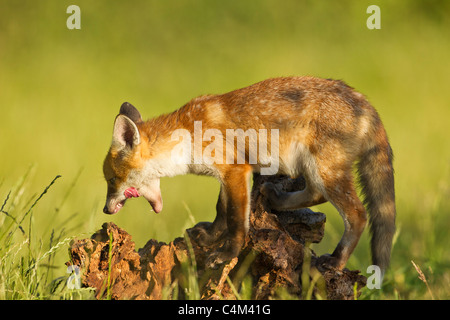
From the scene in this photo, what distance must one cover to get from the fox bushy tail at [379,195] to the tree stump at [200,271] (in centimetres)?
70

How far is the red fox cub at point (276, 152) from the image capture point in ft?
16.4

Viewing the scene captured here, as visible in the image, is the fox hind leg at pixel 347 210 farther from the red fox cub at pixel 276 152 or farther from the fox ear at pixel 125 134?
the fox ear at pixel 125 134

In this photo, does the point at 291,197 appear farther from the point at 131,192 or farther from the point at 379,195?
the point at 131,192

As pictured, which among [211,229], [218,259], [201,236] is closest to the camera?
[218,259]

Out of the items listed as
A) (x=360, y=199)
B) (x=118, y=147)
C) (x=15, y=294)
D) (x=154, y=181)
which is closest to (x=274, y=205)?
(x=360, y=199)

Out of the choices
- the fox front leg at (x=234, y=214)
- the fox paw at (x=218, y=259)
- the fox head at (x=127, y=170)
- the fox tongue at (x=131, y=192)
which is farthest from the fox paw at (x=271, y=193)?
the fox tongue at (x=131, y=192)

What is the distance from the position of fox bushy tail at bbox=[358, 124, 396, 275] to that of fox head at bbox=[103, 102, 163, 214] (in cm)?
189

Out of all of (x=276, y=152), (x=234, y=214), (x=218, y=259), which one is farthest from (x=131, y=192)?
(x=276, y=152)

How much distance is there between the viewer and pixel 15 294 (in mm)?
4355

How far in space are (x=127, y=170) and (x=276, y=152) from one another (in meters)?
1.32

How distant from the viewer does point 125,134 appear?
519 centimetres

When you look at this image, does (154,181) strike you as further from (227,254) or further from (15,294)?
(15,294)

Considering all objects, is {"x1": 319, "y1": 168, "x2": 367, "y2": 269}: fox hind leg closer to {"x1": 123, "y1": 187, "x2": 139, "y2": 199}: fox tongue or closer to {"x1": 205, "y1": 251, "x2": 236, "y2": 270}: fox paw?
{"x1": 205, "y1": 251, "x2": 236, "y2": 270}: fox paw

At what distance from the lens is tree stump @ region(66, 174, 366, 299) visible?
437cm
